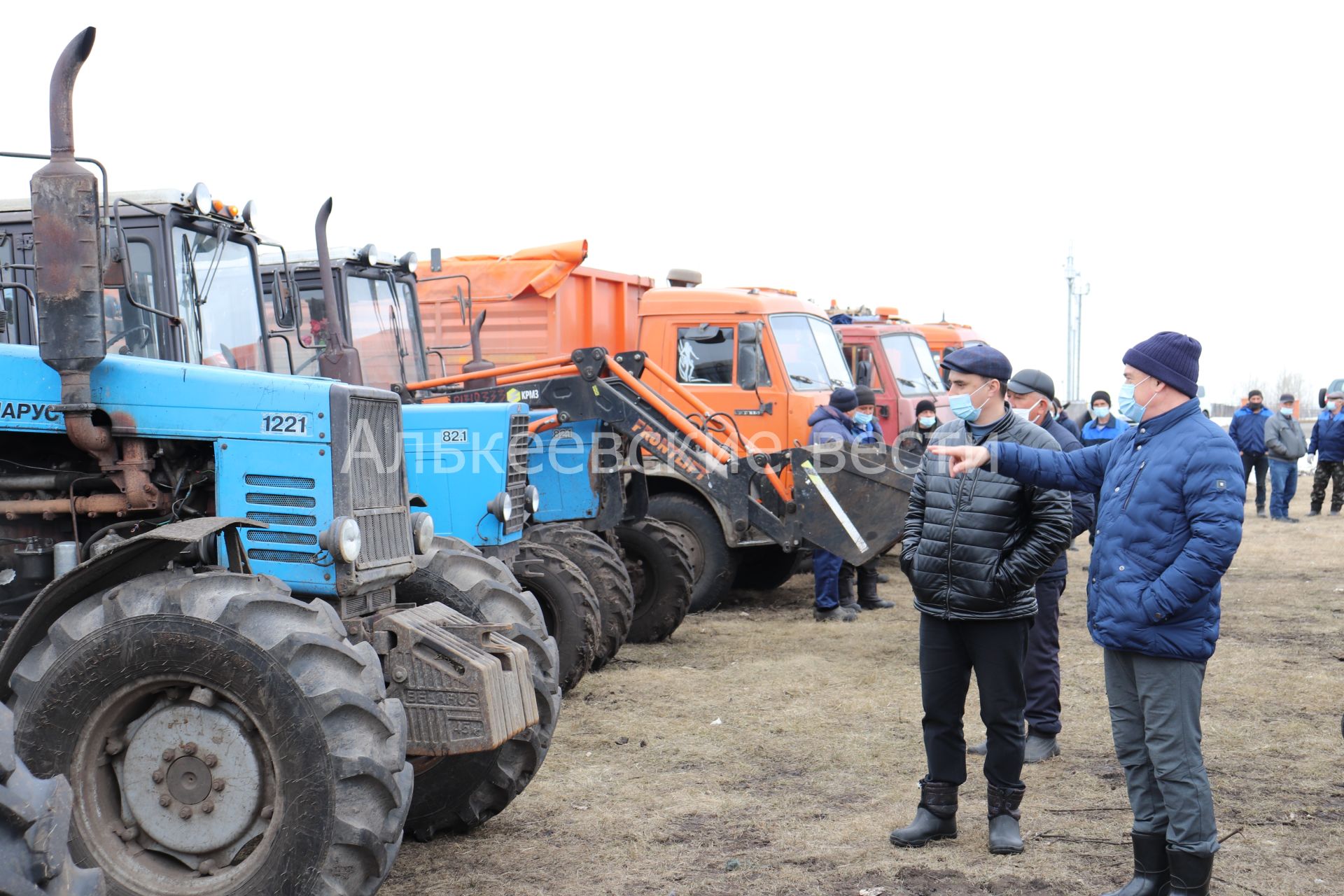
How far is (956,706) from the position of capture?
484 centimetres

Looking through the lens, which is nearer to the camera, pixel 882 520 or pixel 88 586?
pixel 88 586

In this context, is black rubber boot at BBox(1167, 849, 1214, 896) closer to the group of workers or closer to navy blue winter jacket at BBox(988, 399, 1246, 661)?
the group of workers

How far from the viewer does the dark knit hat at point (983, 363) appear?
16.1 feet

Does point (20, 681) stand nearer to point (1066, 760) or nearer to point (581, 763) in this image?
point (581, 763)

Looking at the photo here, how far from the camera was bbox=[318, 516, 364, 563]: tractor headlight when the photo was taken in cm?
416

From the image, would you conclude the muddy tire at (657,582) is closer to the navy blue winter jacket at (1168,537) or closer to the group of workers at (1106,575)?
the group of workers at (1106,575)

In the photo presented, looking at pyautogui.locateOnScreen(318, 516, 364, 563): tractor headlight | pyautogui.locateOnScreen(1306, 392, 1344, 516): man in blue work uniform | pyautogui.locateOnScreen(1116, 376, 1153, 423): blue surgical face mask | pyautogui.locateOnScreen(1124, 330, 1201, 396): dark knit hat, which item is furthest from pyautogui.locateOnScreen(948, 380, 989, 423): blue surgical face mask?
pyautogui.locateOnScreen(1306, 392, 1344, 516): man in blue work uniform

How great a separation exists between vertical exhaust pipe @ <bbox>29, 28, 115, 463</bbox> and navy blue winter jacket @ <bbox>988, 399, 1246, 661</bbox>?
3.50 metres

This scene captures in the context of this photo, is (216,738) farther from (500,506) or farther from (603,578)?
(603,578)

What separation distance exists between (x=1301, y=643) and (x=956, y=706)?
5.27 metres

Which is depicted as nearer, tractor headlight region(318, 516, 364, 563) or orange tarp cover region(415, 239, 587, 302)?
tractor headlight region(318, 516, 364, 563)

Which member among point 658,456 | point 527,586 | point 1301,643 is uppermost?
point 658,456

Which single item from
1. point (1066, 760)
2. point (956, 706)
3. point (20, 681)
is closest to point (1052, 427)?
point (1066, 760)

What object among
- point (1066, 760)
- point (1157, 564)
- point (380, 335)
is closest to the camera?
point (1157, 564)
